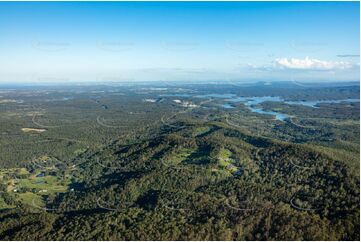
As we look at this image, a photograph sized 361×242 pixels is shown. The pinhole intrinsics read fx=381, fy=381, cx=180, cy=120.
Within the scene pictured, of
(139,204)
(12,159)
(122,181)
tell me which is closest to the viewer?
(139,204)

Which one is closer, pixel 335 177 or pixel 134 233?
pixel 134 233

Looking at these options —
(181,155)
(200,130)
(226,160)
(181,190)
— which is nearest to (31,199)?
(181,190)

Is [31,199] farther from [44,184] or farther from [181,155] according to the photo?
[181,155]

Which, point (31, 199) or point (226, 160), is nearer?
point (31, 199)

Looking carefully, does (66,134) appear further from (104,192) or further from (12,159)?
(104,192)

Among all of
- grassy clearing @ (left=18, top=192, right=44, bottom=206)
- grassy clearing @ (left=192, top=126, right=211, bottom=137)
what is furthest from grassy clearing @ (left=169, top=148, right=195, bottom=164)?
grassy clearing @ (left=18, top=192, right=44, bottom=206)

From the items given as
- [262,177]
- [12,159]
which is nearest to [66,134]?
[12,159]

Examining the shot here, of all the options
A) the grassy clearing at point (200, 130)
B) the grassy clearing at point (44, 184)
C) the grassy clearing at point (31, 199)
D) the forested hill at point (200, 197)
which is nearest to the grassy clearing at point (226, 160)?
the forested hill at point (200, 197)

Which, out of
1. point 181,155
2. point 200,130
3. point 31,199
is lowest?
point 31,199

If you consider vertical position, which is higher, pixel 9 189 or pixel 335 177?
pixel 335 177
